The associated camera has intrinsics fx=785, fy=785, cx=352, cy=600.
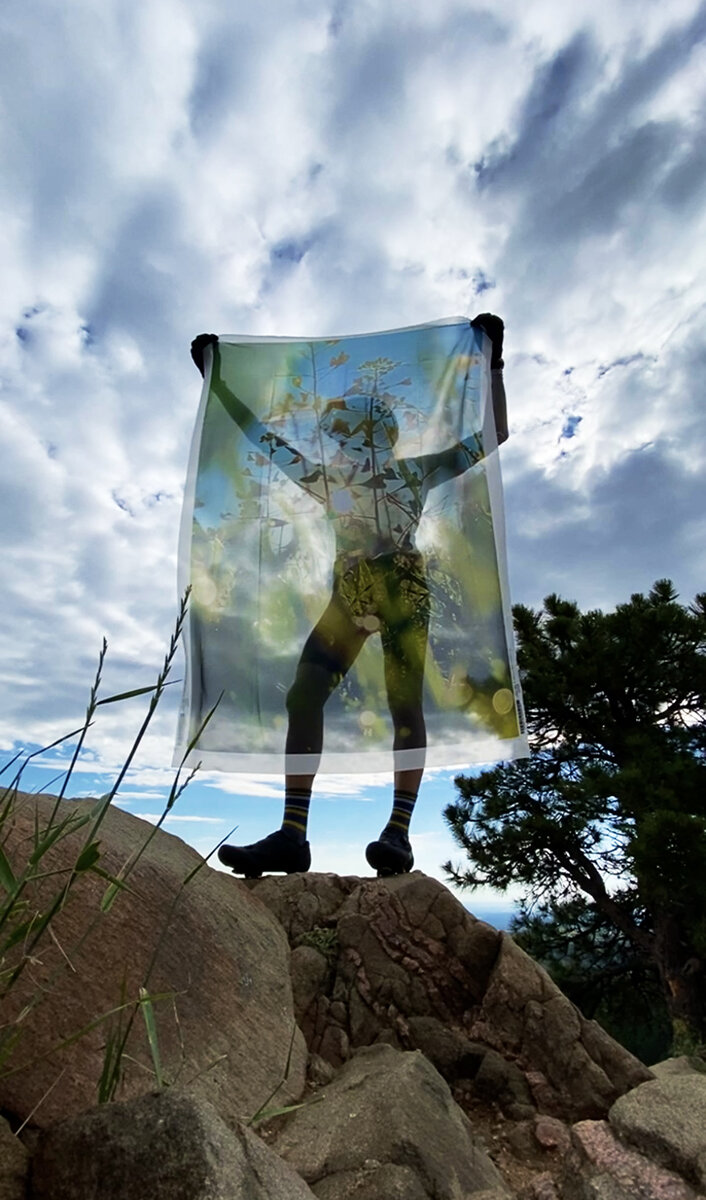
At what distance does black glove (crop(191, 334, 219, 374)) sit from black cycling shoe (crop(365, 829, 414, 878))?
218 centimetres

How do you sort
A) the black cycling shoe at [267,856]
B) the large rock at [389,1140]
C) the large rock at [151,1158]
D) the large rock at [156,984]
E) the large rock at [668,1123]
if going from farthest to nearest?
the black cycling shoe at [267,856] → the large rock at [668,1123] → the large rock at [389,1140] → the large rock at [156,984] → the large rock at [151,1158]

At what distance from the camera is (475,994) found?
2594 millimetres

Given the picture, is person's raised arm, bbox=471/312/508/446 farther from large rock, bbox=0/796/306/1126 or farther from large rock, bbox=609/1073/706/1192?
large rock, bbox=609/1073/706/1192

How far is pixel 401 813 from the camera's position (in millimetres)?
3125

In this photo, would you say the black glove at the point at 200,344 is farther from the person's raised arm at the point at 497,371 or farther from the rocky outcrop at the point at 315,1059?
the rocky outcrop at the point at 315,1059

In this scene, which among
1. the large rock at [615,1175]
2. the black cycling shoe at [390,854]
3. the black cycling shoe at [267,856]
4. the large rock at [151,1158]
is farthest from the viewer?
the black cycling shoe at [390,854]

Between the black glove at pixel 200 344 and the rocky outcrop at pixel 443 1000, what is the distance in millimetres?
2257

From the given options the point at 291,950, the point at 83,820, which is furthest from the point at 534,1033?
the point at 83,820

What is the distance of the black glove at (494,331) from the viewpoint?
3.49m

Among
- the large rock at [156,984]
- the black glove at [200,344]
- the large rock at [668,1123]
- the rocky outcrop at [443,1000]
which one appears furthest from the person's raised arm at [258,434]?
the large rock at [668,1123]

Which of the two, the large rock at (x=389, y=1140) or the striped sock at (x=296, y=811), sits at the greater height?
the striped sock at (x=296, y=811)

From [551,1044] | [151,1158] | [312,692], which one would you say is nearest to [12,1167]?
[151,1158]

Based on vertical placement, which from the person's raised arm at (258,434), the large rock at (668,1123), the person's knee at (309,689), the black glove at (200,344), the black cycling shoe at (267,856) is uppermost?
the black glove at (200,344)

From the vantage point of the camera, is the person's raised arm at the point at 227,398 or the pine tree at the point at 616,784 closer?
the person's raised arm at the point at 227,398
